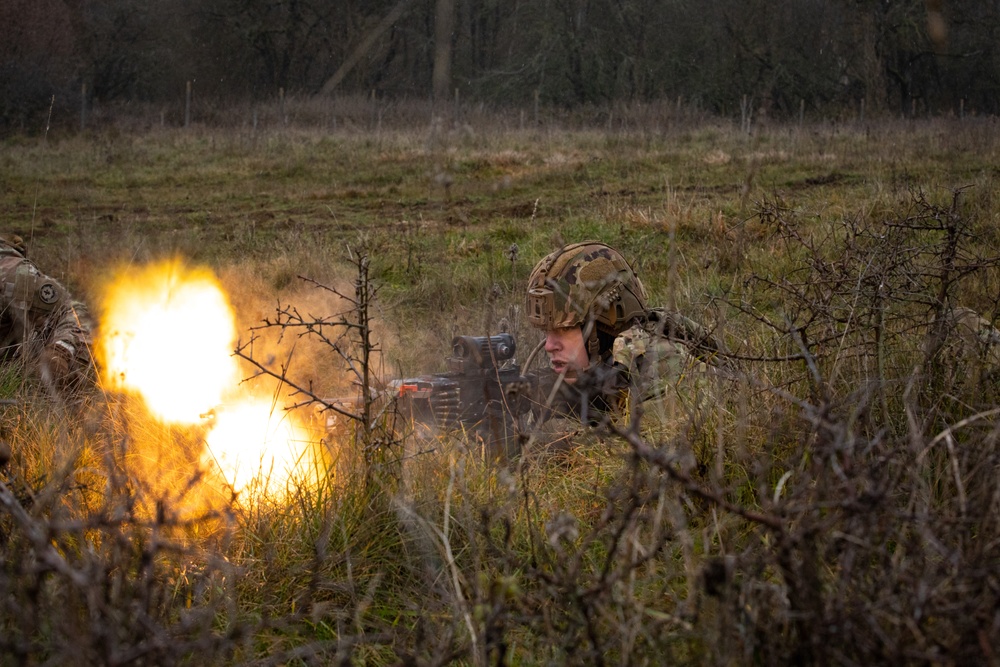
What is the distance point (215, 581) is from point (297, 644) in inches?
12.6

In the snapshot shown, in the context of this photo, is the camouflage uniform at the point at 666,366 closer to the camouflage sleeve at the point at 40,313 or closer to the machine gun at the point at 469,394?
the machine gun at the point at 469,394

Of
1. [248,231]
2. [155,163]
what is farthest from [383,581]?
[155,163]

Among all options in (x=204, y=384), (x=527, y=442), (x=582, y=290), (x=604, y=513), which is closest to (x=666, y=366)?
(x=582, y=290)

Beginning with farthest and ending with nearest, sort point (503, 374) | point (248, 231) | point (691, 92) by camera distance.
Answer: point (691, 92) → point (248, 231) → point (503, 374)

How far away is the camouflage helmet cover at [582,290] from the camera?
14.0 feet

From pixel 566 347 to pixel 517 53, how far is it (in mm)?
33573

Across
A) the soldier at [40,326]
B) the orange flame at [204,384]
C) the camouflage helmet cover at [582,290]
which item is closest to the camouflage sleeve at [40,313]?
the soldier at [40,326]

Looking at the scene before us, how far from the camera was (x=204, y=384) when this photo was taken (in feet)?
15.6

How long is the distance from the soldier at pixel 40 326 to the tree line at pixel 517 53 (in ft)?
67.9

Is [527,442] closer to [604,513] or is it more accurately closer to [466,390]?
[604,513]

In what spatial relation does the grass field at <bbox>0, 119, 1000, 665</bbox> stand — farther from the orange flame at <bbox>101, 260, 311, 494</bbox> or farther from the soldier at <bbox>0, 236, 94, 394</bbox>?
the soldier at <bbox>0, 236, 94, 394</bbox>

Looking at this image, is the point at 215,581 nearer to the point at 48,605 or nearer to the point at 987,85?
the point at 48,605

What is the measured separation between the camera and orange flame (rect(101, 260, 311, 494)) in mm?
3576

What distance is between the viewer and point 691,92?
34656 millimetres
